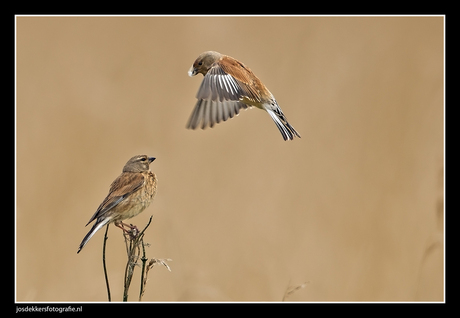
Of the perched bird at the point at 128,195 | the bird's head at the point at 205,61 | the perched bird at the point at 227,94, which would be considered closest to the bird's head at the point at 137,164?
the perched bird at the point at 128,195

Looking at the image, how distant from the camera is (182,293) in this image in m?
3.34

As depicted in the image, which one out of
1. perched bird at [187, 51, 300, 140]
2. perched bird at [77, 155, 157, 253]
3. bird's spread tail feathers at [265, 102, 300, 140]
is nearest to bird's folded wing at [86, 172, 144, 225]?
perched bird at [77, 155, 157, 253]

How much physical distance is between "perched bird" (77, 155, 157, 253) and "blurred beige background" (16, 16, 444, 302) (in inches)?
25.0

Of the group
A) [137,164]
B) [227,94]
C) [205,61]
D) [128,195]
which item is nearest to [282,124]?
[227,94]

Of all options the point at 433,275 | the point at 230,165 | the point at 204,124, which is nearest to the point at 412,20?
the point at 230,165

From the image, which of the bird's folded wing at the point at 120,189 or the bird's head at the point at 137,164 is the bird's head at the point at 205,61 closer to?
the bird's head at the point at 137,164

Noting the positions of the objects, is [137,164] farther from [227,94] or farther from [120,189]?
[227,94]

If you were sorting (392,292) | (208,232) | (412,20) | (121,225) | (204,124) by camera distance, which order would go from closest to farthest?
(121,225) < (204,124) < (392,292) < (208,232) < (412,20)

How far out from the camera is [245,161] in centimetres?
579

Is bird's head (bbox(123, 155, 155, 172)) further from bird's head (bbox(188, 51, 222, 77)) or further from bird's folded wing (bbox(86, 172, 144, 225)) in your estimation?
bird's head (bbox(188, 51, 222, 77))

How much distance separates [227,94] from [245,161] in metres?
2.61

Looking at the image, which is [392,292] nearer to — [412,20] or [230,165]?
[230,165]

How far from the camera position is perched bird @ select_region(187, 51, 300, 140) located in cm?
324

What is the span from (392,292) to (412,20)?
364 cm
